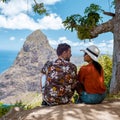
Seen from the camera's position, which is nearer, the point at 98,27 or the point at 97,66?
the point at 97,66

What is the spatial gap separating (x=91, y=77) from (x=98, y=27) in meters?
5.88

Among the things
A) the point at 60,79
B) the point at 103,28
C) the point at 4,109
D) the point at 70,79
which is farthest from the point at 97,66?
the point at 4,109

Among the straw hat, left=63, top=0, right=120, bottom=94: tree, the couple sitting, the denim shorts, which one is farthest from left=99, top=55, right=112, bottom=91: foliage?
the straw hat

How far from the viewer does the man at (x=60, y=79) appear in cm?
1027

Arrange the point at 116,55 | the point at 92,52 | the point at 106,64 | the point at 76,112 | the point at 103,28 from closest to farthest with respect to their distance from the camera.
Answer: the point at 76,112 → the point at 92,52 → the point at 116,55 → the point at 103,28 → the point at 106,64

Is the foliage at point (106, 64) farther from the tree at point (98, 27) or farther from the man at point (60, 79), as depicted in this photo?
the man at point (60, 79)

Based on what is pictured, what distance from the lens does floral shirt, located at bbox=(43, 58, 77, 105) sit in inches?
405

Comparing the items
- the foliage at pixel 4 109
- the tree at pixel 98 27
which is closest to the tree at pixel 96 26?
the tree at pixel 98 27

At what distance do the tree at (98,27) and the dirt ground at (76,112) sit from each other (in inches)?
174

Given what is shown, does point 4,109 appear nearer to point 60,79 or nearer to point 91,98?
point 60,79

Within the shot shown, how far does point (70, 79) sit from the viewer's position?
10336 mm

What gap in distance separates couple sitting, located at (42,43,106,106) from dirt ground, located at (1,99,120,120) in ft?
0.97

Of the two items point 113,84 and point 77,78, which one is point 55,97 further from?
point 113,84

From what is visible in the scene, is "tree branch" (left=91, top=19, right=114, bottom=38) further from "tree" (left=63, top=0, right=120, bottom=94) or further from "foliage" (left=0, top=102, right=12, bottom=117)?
"foliage" (left=0, top=102, right=12, bottom=117)
